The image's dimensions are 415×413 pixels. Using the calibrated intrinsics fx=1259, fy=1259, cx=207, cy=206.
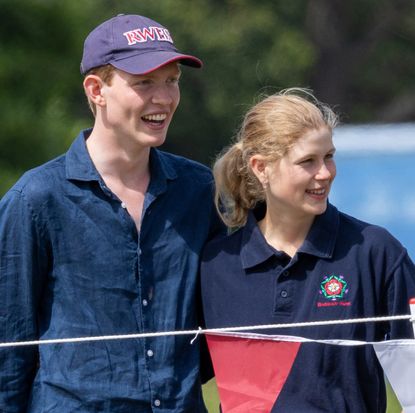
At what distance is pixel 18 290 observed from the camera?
3926 millimetres

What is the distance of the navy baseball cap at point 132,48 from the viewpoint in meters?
3.91

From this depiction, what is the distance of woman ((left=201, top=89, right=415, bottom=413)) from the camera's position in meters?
3.71

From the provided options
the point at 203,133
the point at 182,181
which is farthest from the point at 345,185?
the point at 203,133

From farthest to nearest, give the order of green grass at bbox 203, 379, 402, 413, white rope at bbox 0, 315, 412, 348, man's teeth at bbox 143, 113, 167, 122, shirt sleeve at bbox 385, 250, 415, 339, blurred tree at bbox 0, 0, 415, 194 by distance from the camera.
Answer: blurred tree at bbox 0, 0, 415, 194 → green grass at bbox 203, 379, 402, 413 → man's teeth at bbox 143, 113, 167, 122 → shirt sleeve at bbox 385, 250, 415, 339 → white rope at bbox 0, 315, 412, 348

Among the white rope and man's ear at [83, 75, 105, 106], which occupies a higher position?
man's ear at [83, 75, 105, 106]

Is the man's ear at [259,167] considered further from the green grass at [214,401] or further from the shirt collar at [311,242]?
the green grass at [214,401]

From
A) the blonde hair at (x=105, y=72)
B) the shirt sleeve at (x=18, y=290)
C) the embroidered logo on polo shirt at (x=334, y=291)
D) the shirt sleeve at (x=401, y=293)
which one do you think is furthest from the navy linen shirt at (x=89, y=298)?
the shirt sleeve at (x=401, y=293)

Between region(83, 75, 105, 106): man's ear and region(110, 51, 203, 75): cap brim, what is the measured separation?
4.1 inches

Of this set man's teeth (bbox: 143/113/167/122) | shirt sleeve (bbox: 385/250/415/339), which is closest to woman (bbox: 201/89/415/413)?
shirt sleeve (bbox: 385/250/415/339)

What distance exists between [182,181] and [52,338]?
67 centimetres

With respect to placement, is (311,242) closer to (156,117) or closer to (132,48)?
(156,117)

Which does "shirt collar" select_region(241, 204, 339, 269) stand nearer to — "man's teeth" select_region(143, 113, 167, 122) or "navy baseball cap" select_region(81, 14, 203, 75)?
"man's teeth" select_region(143, 113, 167, 122)

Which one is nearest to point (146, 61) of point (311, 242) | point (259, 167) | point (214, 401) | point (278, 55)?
point (259, 167)

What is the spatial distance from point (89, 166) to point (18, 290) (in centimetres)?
45
